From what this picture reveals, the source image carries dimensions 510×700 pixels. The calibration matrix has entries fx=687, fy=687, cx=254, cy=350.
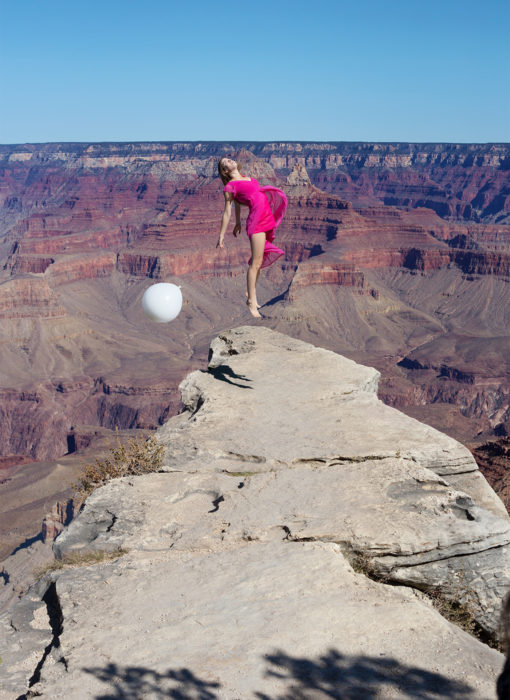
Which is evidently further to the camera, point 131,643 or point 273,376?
point 273,376

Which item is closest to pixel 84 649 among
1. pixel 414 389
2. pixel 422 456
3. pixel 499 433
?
pixel 422 456

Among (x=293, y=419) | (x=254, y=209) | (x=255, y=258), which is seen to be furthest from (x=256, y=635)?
(x=254, y=209)

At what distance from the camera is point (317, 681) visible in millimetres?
6121

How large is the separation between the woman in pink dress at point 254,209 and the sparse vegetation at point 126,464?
3343 mm

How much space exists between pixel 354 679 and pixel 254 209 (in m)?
8.98

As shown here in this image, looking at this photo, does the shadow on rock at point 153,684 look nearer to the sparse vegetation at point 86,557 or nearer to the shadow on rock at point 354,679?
the shadow on rock at point 354,679

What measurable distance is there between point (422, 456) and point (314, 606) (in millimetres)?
4418

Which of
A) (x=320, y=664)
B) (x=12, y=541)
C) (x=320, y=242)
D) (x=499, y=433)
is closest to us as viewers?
(x=320, y=664)

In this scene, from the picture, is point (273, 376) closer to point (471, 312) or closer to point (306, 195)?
point (471, 312)

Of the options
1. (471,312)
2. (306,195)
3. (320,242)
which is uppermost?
(306,195)

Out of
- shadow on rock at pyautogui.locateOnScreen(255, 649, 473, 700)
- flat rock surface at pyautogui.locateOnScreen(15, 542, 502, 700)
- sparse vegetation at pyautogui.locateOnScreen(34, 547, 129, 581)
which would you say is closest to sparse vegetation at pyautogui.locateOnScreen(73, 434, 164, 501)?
sparse vegetation at pyautogui.locateOnScreen(34, 547, 129, 581)

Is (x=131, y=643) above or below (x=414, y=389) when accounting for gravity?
above

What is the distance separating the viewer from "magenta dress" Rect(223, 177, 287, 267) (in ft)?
42.5

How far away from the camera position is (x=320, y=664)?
6359mm
